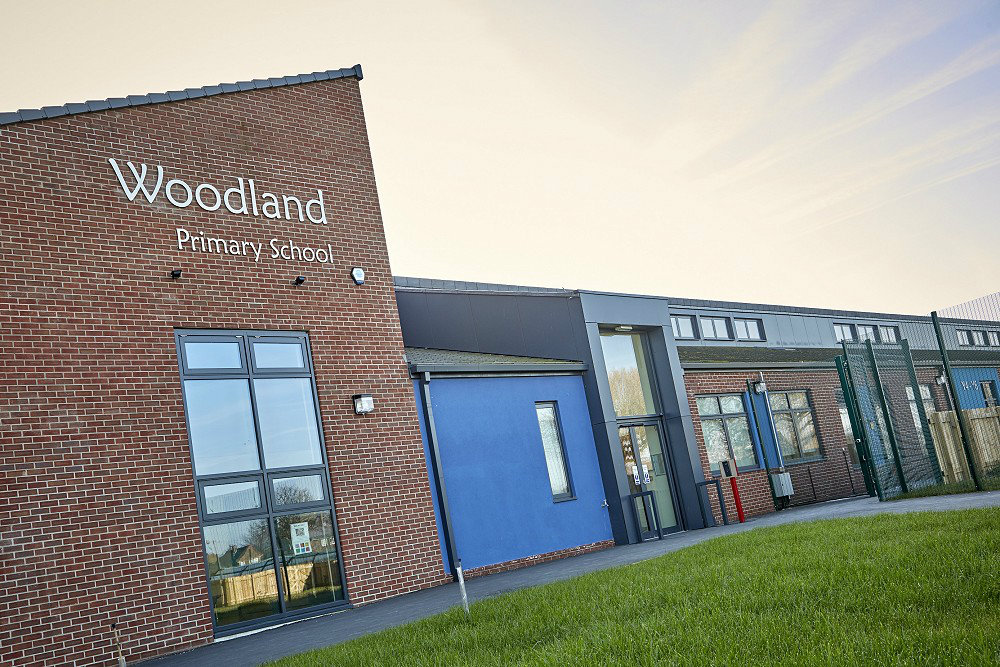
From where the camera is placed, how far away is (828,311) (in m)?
22.2

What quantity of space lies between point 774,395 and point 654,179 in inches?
224

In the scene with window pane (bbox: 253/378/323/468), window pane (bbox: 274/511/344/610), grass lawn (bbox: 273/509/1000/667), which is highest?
window pane (bbox: 253/378/323/468)

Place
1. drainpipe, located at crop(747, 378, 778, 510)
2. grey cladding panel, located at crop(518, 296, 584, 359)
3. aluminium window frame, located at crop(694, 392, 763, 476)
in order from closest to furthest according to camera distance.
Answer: grey cladding panel, located at crop(518, 296, 584, 359) → aluminium window frame, located at crop(694, 392, 763, 476) → drainpipe, located at crop(747, 378, 778, 510)

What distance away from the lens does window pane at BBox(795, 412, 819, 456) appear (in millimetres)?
20250

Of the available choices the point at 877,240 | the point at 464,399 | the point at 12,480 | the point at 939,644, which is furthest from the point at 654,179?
the point at 939,644

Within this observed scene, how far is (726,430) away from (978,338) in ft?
50.1

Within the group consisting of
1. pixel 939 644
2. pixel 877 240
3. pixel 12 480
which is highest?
pixel 877 240

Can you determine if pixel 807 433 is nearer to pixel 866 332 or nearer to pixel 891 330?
pixel 866 332

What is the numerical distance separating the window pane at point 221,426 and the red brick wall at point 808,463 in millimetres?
9692

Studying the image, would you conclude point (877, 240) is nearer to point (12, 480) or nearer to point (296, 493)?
point (296, 493)

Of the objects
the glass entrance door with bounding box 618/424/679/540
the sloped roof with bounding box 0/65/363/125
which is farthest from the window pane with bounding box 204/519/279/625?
the glass entrance door with bounding box 618/424/679/540

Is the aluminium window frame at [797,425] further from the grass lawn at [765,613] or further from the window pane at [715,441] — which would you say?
Answer: the grass lawn at [765,613]

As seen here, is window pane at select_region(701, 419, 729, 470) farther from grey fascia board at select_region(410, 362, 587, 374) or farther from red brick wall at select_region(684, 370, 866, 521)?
grey fascia board at select_region(410, 362, 587, 374)

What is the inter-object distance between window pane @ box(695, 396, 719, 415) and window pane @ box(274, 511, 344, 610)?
9.25m
